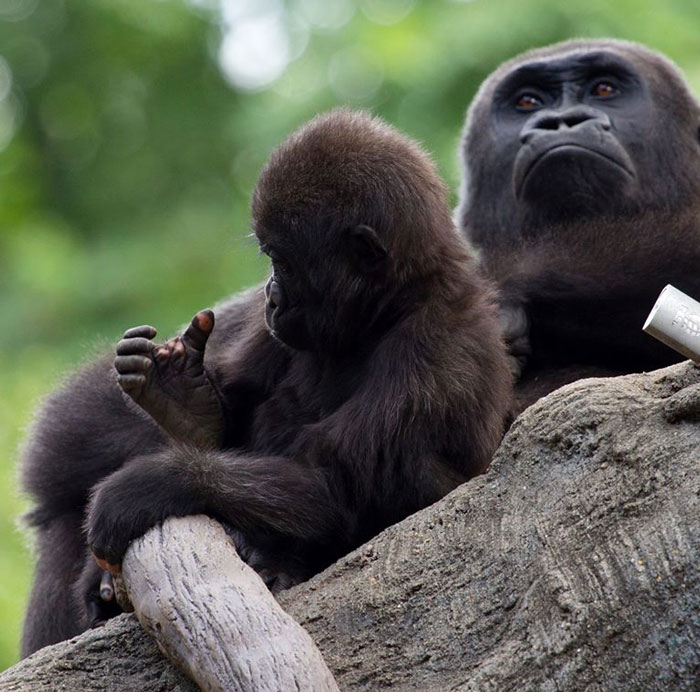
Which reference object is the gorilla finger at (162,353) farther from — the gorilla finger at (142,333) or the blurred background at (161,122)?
the blurred background at (161,122)

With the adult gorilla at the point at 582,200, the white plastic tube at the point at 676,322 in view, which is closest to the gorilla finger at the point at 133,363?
the adult gorilla at the point at 582,200

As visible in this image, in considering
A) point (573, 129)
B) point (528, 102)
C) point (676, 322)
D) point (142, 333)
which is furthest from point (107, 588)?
point (528, 102)

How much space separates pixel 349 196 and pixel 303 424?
55 centimetres

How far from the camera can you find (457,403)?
3.07 m

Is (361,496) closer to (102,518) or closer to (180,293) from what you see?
(102,518)

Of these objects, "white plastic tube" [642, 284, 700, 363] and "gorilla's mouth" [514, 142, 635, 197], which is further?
"gorilla's mouth" [514, 142, 635, 197]

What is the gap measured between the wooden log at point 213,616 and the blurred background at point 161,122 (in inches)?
68.7

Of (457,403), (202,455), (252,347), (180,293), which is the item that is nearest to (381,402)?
(457,403)

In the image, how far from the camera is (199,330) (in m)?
3.37

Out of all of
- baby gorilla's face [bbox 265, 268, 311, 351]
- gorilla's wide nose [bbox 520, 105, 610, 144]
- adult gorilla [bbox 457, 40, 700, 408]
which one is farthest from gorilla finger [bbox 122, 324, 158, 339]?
gorilla's wide nose [bbox 520, 105, 610, 144]

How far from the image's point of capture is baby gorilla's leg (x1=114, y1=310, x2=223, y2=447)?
329 cm

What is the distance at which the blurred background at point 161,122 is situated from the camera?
291 inches

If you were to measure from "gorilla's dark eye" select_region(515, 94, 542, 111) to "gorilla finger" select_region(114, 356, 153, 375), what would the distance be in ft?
5.85

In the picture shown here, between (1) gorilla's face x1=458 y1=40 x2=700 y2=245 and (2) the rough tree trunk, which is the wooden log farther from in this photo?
(1) gorilla's face x1=458 y1=40 x2=700 y2=245
